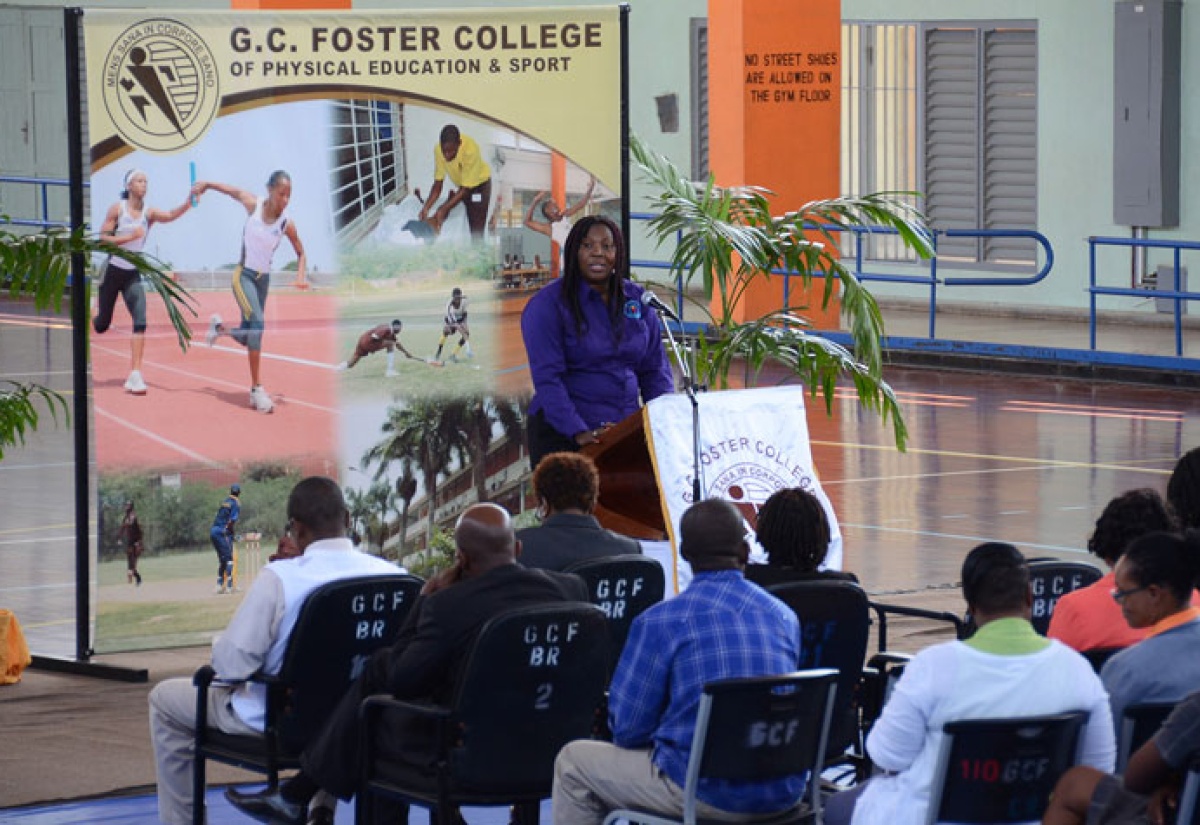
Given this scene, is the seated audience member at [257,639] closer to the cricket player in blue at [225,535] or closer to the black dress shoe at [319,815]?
the black dress shoe at [319,815]

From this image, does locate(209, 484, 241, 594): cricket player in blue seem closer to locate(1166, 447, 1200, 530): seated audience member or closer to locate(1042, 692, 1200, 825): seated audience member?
locate(1166, 447, 1200, 530): seated audience member

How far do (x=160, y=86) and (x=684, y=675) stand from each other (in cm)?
465

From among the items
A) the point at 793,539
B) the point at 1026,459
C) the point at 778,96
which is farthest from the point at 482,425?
the point at 778,96

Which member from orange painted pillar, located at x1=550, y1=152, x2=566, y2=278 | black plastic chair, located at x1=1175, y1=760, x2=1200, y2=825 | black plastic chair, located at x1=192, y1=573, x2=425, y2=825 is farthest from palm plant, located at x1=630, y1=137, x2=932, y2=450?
black plastic chair, located at x1=1175, y1=760, x2=1200, y2=825

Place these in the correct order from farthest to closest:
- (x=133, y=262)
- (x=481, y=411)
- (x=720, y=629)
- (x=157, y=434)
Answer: (x=481, y=411), (x=157, y=434), (x=133, y=262), (x=720, y=629)

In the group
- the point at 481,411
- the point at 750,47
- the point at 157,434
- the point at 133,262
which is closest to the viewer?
the point at 133,262

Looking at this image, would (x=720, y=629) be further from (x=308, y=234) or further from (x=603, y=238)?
(x=308, y=234)

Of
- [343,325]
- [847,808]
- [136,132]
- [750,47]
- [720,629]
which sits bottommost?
[847,808]

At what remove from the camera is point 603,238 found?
9.50 m

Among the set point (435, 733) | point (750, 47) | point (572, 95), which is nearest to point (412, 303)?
point (572, 95)

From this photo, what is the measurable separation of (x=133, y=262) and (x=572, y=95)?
2.30 metres

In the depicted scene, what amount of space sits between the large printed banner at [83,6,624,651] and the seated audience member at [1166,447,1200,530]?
3.81m

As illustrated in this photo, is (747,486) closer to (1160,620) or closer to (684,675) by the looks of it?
(684,675)

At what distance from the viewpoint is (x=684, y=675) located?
6.12 meters
